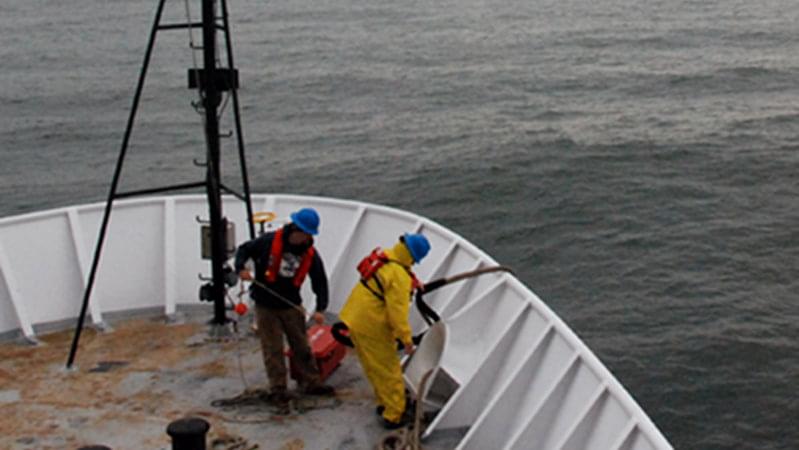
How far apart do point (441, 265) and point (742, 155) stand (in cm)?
1991

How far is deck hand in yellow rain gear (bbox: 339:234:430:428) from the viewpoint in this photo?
8.23m

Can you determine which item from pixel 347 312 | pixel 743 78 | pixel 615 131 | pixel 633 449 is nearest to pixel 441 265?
pixel 347 312

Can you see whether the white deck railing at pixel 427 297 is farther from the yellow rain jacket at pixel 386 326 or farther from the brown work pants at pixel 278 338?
the brown work pants at pixel 278 338

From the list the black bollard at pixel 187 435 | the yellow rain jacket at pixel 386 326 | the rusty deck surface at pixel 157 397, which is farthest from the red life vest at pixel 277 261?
the black bollard at pixel 187 435

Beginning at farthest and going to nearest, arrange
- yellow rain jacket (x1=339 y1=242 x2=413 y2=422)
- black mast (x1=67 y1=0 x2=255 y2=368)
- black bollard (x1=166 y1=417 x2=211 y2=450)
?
1. black mast (x1=67 y1=0 x2=255 y2=368)
2. yellow rain jacket (x1=339 y1=242 x2=413 y2=422)
3. black bollard (x1=166 y1=417 x2=211 y2=450)

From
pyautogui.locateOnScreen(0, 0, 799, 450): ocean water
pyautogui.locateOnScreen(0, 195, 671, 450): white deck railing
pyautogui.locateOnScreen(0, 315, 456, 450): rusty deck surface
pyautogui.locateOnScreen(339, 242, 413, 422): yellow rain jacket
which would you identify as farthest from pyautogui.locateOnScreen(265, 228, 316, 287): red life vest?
pyautogui.locateOnScreen(0, 0, 799, 450): ocean water

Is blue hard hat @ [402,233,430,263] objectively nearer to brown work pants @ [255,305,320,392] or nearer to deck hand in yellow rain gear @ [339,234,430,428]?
deck hand in yellow rain gear @ [339,234,430,428]

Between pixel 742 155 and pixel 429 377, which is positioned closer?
pixel 429 377

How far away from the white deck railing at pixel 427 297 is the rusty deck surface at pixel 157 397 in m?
0.55

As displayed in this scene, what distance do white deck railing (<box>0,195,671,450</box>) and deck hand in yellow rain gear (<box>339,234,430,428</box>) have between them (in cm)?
44

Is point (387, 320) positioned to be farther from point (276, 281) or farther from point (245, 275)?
point (245, 275)

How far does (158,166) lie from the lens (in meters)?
29.7

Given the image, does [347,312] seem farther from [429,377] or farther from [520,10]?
[520,10]

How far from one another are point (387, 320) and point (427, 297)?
96.7 inches
